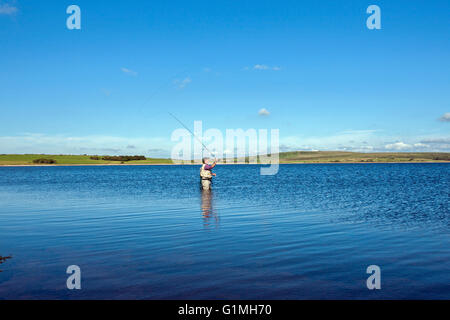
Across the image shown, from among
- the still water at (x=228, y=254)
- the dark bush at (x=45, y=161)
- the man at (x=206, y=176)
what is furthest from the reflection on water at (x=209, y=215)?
the dark bush at (x=45, y=161)

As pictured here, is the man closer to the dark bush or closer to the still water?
the still water

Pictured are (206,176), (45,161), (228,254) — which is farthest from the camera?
(45,161)

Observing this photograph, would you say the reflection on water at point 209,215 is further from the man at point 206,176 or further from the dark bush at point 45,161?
the dark bush at point 45,161

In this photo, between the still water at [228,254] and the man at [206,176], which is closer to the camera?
the still water at [228,254]

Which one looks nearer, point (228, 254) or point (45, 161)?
point (228, 254)

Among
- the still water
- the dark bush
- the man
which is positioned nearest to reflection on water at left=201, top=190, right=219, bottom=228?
the still water

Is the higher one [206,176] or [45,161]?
[45,161]

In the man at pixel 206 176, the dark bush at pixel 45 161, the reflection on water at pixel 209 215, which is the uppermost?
the dark bush at pixel 45 161

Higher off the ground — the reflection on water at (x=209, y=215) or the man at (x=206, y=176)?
the man at (x=206, y=176)

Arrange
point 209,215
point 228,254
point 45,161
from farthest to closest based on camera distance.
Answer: point 45,161 < point 209,215 < point 228,254

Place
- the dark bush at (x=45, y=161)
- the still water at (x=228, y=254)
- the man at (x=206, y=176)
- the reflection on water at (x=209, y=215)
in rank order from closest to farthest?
the still water at (x=228, y=254) < the reflection on water at (x=209, y=215) < the man at (x=206, y=176) < the dark bush at (x=45, y=161)

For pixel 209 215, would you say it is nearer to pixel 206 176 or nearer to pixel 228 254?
pixel 228 254

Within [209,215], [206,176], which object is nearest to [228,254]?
[209,215]
